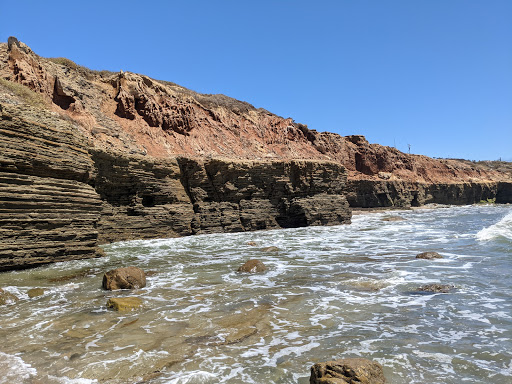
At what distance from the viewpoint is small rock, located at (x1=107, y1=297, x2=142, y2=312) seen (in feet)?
20.2

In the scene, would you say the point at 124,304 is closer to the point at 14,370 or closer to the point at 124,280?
the point at 124,280

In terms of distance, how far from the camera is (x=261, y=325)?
532cm

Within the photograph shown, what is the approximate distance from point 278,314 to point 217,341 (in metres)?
1.44

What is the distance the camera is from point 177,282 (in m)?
8.45

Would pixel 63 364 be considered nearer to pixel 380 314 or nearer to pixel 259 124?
pixel 380 314

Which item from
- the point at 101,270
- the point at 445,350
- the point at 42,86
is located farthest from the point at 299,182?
the point at 445,350

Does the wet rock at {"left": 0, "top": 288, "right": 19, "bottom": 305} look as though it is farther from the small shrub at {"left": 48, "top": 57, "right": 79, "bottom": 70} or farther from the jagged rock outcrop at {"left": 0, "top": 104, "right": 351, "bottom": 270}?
the small shrub at {"left": 48, "top": 57, "right": 79, "bottom": 70}

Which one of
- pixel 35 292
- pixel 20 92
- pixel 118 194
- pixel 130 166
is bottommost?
pixel 35 292

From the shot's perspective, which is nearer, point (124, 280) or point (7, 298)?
point (7, 298)

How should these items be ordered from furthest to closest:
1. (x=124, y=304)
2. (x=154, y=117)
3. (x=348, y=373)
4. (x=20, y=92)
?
(x=154, y=117), (x=20, y=92), (x=124, y=304), (x=348, y=373)

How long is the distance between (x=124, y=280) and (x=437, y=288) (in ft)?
22.9

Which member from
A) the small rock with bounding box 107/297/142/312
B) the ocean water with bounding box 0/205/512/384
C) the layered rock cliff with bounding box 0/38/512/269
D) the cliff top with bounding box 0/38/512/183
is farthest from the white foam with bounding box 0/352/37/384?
the cliff top with bounding box 0/38/512/183

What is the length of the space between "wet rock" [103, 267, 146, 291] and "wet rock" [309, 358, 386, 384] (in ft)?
18.2

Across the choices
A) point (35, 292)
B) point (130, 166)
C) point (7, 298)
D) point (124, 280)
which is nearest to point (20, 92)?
point (130, 166)
